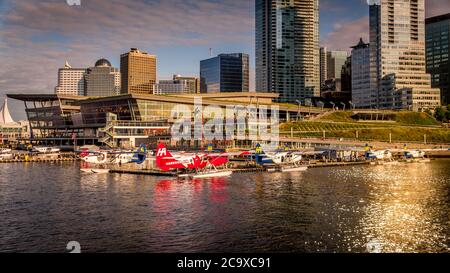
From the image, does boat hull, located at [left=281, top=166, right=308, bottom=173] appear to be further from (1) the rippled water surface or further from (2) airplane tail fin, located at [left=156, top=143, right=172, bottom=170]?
(2) airplane tail fin, located at [left=156, top=143, right=172, bottom=170]

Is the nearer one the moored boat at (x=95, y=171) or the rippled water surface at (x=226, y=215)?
the rippled water surface at (x=226, y=215)

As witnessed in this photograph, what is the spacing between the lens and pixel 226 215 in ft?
157

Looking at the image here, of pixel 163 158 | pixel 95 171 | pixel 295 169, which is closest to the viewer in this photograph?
pixel 163 158

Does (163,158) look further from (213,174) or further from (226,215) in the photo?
(226,215)

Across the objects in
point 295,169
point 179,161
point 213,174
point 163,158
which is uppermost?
point 163,158

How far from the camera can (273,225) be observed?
4250cm

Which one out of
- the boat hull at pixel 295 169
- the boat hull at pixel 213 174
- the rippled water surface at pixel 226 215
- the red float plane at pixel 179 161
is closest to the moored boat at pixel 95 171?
the red float plane at pixel 179 161

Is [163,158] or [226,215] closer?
[226,215]

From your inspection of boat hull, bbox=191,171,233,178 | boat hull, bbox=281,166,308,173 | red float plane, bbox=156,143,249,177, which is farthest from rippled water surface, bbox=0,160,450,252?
boat hull, bbox=281,166,308,173

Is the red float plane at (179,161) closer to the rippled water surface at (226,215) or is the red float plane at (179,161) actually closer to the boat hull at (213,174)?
the boat hull at (213,174)

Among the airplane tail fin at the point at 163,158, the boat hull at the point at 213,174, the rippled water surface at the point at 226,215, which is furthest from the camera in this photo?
the airplane tail fin at the point at 163,158

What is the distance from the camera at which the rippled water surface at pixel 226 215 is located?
36.0 meters

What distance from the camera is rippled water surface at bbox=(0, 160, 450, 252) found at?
36.0 m

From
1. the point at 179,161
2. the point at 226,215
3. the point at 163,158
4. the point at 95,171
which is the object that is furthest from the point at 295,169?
the point at 226,215
